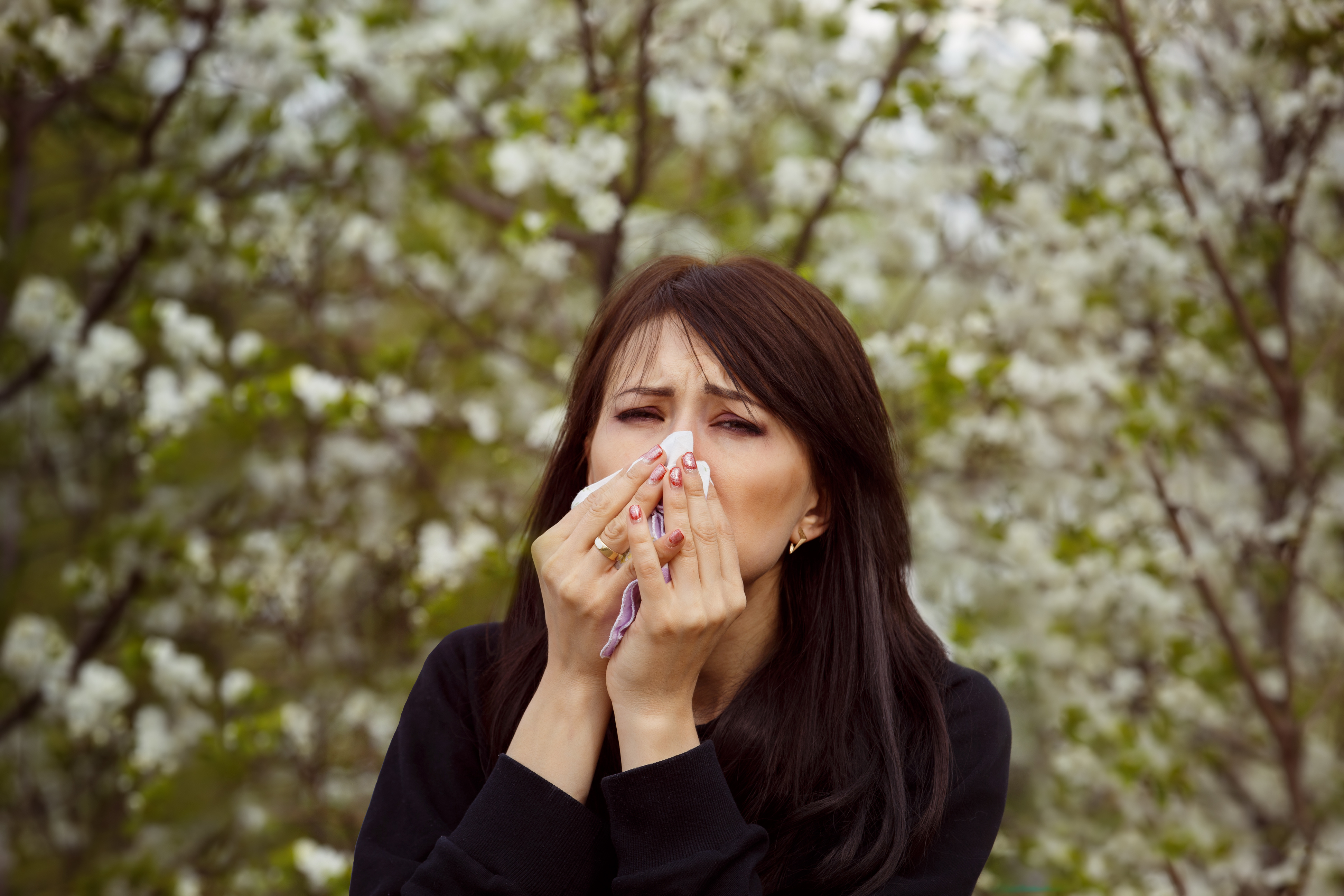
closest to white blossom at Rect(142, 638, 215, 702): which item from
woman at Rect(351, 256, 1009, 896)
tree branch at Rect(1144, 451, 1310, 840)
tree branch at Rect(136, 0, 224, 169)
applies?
tree branch at Rect(136, 0, 224, 169)

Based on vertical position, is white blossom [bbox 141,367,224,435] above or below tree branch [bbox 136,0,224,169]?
below

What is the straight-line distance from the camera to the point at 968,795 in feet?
5.53

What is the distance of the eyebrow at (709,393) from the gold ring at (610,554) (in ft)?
0.85

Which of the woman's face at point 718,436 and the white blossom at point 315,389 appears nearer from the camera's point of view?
the woman's face at point 718,436

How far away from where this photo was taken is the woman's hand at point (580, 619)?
1585 mm

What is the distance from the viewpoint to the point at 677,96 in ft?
11.5

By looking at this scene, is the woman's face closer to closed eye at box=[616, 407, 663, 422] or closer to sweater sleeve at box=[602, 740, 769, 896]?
closed eye at box=[616, 407, 663, 422]

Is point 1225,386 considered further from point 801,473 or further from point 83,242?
point 83,242

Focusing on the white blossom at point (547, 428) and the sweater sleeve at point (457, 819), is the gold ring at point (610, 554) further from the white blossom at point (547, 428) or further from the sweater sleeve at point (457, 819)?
the white blossom at point (547, 428)

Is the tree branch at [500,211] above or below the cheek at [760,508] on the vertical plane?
above

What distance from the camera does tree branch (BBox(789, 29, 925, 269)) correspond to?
11.0 feet

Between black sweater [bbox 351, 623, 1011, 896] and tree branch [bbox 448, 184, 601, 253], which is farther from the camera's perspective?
tree branch [bbox 448, 184, 601, 253]

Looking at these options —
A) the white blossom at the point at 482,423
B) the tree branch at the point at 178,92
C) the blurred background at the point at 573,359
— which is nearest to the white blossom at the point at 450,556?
the blurred background at the point at 573,359

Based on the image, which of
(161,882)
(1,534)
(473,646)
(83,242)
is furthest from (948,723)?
(1,534)
